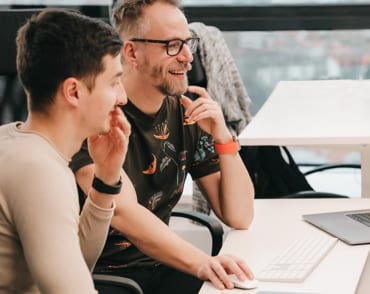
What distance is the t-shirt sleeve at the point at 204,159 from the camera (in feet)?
7.82

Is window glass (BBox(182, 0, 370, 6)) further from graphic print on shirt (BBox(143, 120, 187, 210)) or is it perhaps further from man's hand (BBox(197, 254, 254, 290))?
man's hand (BBox(197, 254, 254, 290))

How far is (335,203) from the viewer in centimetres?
238

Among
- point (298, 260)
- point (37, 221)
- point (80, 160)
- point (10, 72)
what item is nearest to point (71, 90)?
point (37, 221)

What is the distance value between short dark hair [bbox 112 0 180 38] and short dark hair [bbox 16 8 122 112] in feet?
2.16

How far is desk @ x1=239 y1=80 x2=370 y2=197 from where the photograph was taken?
254 cm

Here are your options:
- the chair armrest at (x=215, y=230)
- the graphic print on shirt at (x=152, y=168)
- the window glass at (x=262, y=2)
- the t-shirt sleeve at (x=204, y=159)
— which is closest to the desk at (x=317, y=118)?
the t-shirt sleeve at (x=204, y=159)

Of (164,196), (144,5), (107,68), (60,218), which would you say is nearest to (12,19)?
(144,5)

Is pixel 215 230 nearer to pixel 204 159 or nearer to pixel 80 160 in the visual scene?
pixel 204 159

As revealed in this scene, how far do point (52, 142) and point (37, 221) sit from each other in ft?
0.64

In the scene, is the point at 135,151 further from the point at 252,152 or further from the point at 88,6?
the point at 88,6

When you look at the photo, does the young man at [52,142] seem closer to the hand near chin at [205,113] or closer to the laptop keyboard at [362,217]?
the hand near chin at [205,113]

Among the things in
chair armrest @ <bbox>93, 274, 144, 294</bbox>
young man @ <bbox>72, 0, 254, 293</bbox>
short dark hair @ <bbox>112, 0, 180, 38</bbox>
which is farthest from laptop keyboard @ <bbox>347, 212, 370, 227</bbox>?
short dark hair @ <bbox>112, 0, 180, 38</bbox>

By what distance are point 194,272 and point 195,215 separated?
557mm

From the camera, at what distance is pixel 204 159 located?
239 centimetres
